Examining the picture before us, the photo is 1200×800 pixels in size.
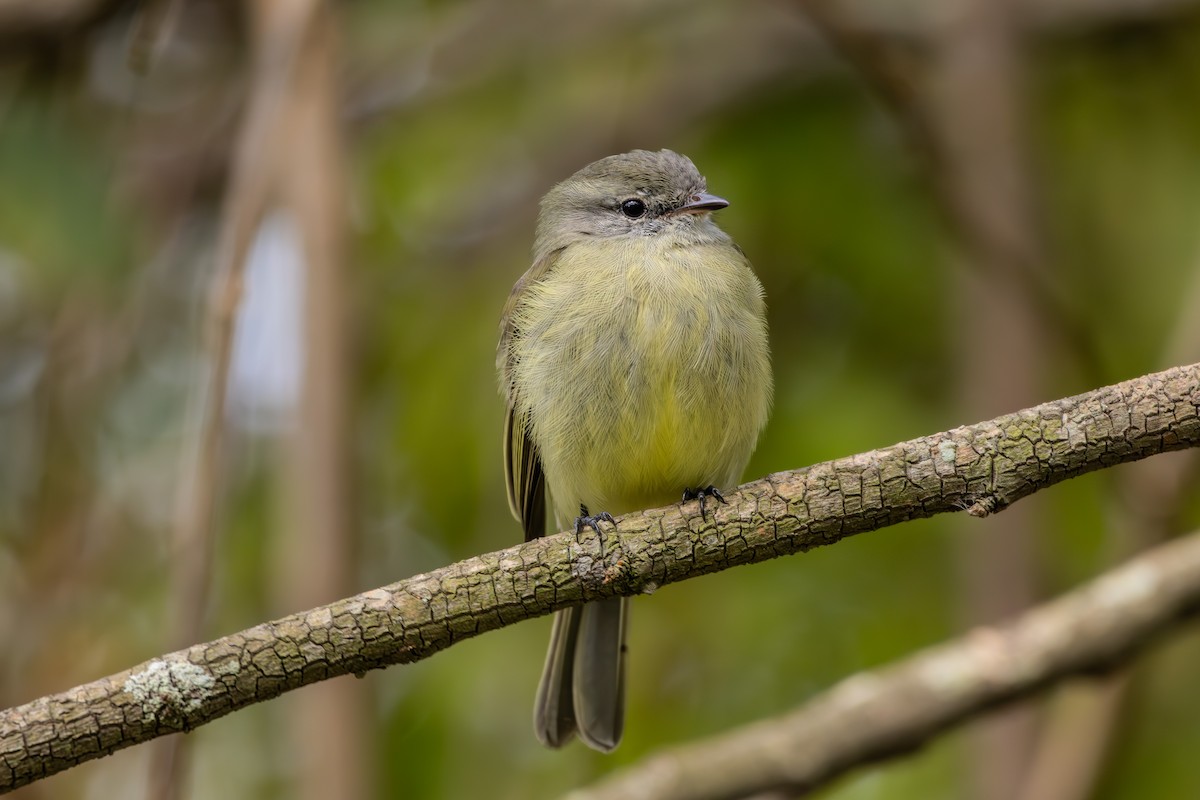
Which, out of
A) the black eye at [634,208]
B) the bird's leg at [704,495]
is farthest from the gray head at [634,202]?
the bird's leg at [704,495]

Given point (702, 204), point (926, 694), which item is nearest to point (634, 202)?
point (702, 204)

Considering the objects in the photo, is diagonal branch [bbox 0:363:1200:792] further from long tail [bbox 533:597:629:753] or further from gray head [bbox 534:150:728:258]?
gray head [bbox 534:150:728:258]

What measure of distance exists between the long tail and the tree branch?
0.32 m

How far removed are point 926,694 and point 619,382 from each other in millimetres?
1141

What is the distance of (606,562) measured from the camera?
8.56ft

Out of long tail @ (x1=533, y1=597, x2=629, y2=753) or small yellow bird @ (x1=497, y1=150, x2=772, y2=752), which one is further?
long tail @ (x1=533, y1=597, x2=629, y2=753)

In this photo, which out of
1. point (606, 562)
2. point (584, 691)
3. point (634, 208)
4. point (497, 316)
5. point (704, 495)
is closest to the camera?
point (606, 562)

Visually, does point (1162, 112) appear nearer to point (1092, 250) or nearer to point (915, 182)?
point (1092, 250)

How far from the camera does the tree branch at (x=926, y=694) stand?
3.58 metres

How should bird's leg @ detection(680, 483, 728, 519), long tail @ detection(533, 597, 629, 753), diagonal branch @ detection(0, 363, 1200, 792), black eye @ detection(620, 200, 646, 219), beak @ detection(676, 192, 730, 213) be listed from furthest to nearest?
black eye @ detection(620, 200, 646, 219)
beak @ detection(676, 192, 730, 213)
long tail @ detection(533, 597, 629, 753)
bird's leg @ detection(680, 483, 728, 519)
diagonal branch @ detection(0, 363, 1200, 792)

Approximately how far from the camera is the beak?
416 cm

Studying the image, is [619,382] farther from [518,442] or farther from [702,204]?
[702,204]

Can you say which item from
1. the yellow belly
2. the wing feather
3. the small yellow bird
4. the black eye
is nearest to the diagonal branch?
the small yellow bird

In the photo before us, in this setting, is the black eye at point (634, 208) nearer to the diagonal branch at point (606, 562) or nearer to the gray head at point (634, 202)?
the gray head at point (634, 202)
